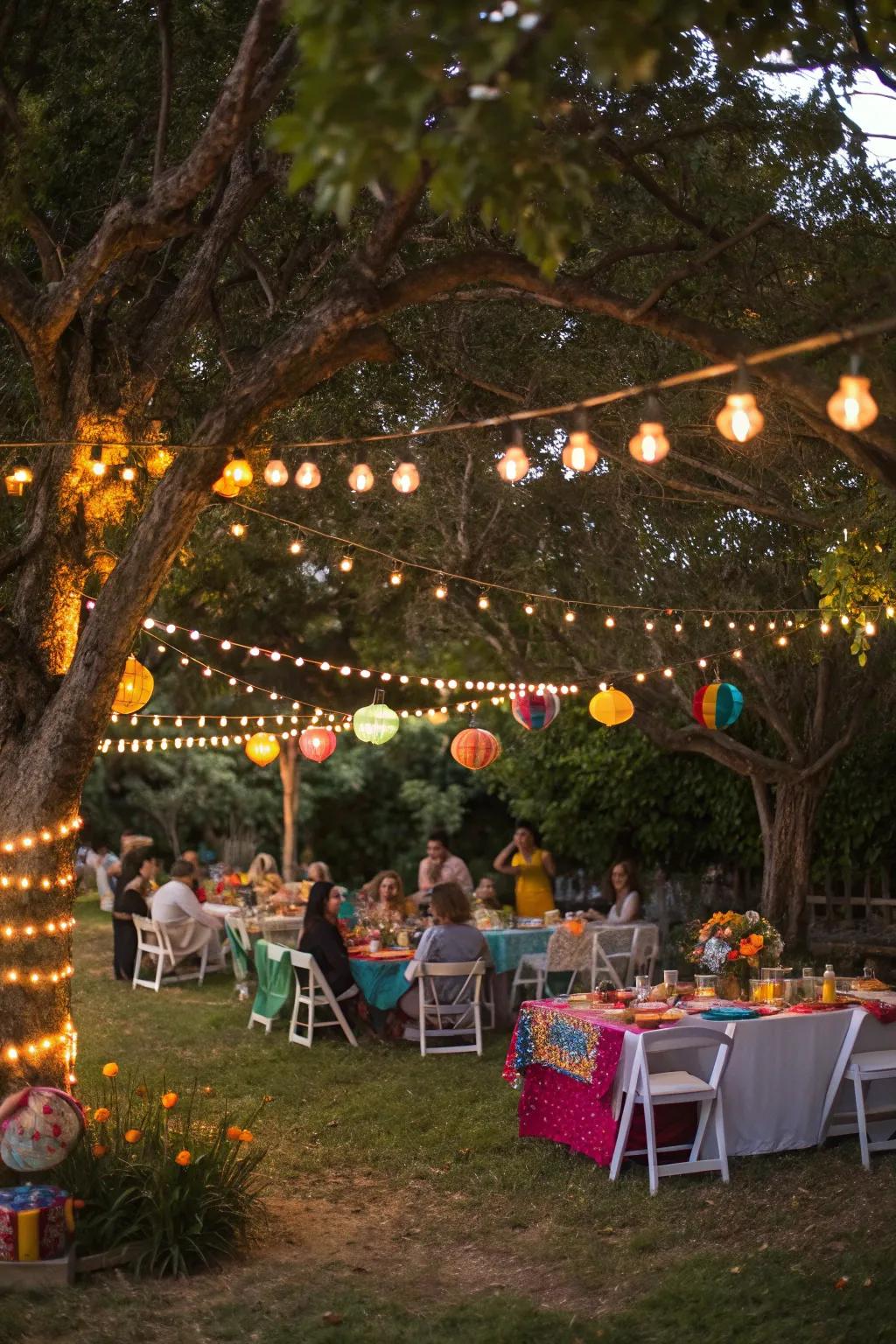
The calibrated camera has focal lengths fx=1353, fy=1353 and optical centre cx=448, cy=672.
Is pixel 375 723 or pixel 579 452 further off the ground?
pixel 579 452

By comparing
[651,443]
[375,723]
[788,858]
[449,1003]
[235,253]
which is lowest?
[449,1003]

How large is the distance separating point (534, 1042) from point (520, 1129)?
50 cm

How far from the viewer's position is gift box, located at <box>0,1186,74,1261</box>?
185 inches

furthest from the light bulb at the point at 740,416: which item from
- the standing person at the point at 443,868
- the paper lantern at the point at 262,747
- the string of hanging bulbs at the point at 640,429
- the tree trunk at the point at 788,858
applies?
the tree trunk at the point at 788,858

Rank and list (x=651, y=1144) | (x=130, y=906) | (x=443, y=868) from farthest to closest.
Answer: (x=130, y=906)
(x=443, y=868)
(x=651, y=1144)

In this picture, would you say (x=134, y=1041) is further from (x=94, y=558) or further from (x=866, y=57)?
(x=866, y=57)

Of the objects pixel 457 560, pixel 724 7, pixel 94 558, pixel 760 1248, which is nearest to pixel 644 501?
pixel 457 560

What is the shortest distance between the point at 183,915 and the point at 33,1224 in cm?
654

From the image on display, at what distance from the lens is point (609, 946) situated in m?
9.27

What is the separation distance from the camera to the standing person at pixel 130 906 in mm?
11461

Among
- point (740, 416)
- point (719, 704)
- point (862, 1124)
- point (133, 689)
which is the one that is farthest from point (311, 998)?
point (740, 416)

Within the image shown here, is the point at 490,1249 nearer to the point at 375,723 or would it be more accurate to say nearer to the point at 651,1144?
the point at 651,1144

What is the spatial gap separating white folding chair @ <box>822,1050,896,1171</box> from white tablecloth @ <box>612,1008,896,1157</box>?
63 millimetres

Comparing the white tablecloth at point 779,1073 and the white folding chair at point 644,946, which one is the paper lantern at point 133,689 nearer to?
the white tablecloth at point 779,1073
